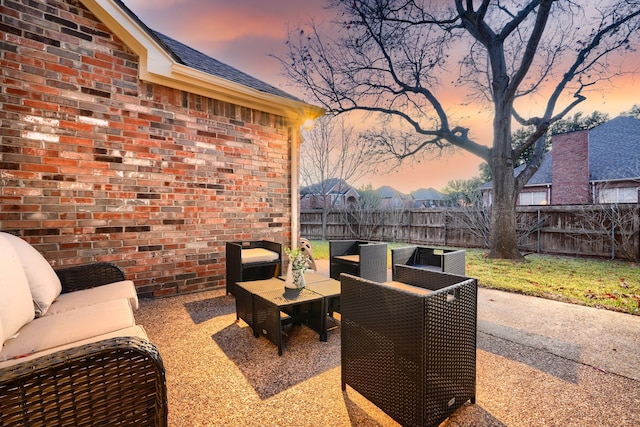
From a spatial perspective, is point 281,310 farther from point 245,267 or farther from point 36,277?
point 36,277

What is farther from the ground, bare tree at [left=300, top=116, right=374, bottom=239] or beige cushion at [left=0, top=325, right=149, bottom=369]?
bare tree at [left=300, top=116, right=374, bottom=239]

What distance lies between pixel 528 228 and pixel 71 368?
33.5 feet

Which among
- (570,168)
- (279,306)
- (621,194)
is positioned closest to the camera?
(279,306)

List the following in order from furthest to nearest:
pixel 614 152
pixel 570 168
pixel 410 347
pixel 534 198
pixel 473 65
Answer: pixel 534 198
pixel 570 168
pixel 614 152
pixel 473 65
pixel 410 347

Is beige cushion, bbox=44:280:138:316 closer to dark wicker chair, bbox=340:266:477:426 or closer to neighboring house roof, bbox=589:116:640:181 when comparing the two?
dark wicker chair, bbox=340:266:477:426

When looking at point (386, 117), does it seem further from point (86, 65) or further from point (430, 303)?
point (430, 303)

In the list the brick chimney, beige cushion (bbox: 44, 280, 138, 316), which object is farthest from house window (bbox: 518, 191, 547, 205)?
beige cushion (bbox: 44, 280, 138, 316)

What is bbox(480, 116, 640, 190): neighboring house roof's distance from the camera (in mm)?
11922

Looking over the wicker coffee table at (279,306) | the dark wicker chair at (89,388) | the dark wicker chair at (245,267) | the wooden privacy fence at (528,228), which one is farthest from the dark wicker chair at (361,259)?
the wooden privacy fence at (528,228)

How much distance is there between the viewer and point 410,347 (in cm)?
150

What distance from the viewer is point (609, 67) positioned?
24.7 feet

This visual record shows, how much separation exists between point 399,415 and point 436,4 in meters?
9.69

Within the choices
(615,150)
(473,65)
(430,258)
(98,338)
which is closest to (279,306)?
(98,338)

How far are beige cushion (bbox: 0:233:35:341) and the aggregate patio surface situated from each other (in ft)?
3.17
